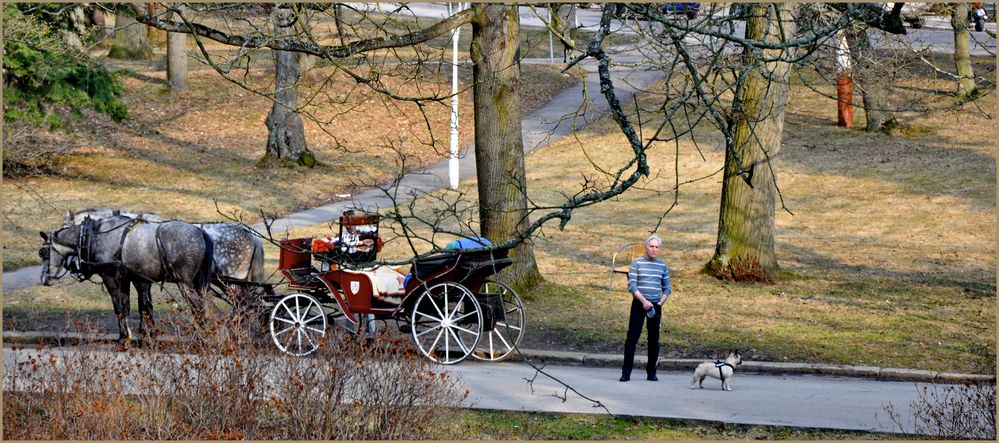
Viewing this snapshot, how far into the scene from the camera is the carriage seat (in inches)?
A: 510

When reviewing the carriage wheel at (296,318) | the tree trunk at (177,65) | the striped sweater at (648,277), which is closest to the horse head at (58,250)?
the carriage wheel at (296,318)

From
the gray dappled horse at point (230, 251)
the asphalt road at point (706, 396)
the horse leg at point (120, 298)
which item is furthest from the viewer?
the gray dappled horse at point (230, 251)

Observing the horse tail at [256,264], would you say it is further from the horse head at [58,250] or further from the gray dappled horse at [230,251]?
the horse head at [58,250]

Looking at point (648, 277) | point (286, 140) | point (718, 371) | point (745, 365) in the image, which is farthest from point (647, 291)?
point (286, 140)

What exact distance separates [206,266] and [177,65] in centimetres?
2674

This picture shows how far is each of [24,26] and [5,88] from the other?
7.50 m

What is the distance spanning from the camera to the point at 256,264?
46.1 feet

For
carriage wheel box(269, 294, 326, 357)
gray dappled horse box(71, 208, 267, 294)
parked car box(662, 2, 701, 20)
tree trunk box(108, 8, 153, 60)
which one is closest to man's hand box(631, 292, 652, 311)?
parked car box(662, 2, 701, 20)

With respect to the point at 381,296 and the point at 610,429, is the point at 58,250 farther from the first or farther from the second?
the point at 610,429

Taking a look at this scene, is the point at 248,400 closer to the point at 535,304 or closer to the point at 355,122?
the point at 535,304

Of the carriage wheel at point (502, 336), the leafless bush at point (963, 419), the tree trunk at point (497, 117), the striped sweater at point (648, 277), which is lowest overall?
the carriage wheel at point (502, 336)

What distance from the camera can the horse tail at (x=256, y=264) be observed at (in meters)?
14.0

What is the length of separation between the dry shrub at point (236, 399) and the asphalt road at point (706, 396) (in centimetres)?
51

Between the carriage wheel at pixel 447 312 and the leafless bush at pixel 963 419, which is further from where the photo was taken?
the carriage wheel at pixel 447 312
